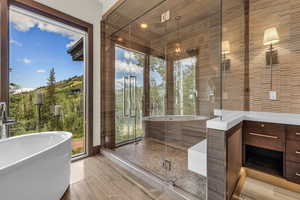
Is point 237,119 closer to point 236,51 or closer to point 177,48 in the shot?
point 236,51

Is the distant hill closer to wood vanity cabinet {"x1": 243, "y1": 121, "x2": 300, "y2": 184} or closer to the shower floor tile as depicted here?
the shower floor tile

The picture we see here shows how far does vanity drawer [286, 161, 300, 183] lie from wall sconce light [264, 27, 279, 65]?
1.41m

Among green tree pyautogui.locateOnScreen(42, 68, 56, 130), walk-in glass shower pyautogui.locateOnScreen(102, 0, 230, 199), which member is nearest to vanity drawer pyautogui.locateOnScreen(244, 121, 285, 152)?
walk-in glass shower pyautogui.locateOnScreen(102, 0, 230, 199)

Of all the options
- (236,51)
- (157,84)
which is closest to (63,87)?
(157,84)

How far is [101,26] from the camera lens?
3.14 meters

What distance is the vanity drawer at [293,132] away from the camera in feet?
Result: 5.65

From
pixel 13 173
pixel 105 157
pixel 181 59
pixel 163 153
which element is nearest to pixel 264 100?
pixel 181 59

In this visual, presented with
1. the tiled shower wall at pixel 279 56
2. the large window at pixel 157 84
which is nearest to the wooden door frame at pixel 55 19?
the large window at pixel 157 84

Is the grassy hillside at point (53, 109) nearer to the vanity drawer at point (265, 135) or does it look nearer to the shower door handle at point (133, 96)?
the shower door handle at point (133, 96)

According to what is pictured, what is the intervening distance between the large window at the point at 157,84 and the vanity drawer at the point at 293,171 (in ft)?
6.47

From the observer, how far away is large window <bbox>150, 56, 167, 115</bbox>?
2.97 metres

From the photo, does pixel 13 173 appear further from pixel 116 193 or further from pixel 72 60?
pixel 72 60

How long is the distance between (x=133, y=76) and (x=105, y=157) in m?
1.71

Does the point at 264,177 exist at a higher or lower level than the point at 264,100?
lower
